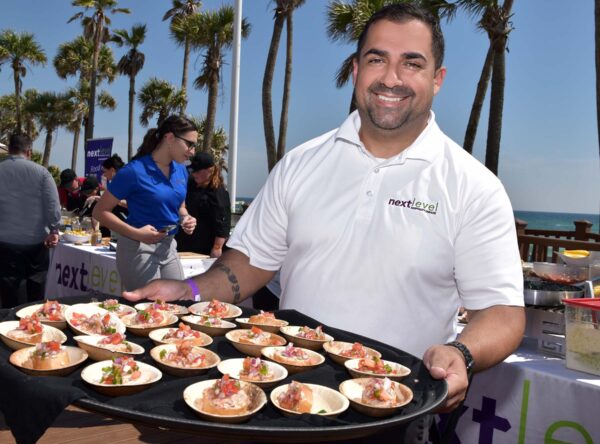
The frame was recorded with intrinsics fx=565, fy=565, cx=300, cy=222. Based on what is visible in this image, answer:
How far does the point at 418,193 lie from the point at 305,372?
78 centimetres

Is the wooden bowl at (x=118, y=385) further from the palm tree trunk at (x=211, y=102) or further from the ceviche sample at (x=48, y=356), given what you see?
the palm tree trunk at (x=211, y=102)

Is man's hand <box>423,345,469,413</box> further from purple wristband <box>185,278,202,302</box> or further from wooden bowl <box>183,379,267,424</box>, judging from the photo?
purple wristband <box>185,278,202,302</box>


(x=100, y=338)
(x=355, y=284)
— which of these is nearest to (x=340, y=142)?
(x=355, y=284)

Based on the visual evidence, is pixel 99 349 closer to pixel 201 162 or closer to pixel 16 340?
pixel 16 340

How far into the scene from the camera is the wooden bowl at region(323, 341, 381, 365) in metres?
1.93

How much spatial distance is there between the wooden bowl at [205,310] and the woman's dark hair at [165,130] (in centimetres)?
259

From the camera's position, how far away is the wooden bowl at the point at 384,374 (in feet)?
5.71

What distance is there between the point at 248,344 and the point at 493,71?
38.0 ft

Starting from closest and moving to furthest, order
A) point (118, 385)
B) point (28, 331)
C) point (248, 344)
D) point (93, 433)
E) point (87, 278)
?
point (118, 385), point (28, 331), point (248, 344), point (93, 433), point (87, 278)

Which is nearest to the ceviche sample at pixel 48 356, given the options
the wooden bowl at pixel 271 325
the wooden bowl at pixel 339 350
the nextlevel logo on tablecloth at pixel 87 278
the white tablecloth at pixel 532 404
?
the wooden bowl at pixel 271 325

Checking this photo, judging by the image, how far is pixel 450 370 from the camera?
5.35 feet

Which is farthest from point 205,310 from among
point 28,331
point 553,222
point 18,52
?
point 553,222

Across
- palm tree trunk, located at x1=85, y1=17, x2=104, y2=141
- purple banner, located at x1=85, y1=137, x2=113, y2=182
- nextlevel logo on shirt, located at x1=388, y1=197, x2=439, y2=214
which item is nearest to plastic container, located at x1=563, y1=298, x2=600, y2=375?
nextlevel logo on shirt, located at x1=388, y1=197, x2=439, y2=214

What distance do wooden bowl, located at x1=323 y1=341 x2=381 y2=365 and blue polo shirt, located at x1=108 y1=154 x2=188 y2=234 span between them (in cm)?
305
